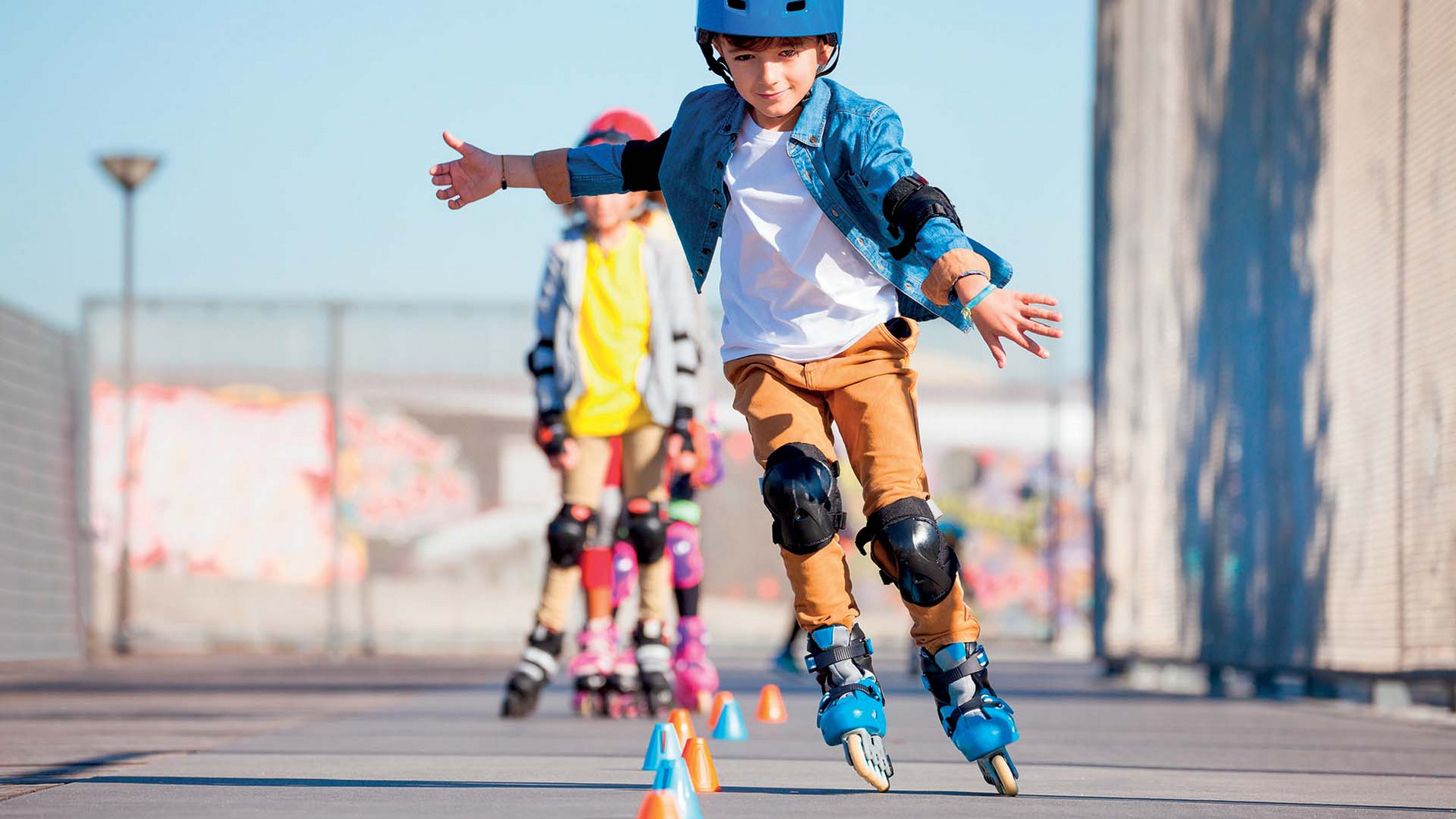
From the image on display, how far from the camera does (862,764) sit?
393 centimetres

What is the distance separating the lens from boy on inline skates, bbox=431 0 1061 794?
402 centimetres

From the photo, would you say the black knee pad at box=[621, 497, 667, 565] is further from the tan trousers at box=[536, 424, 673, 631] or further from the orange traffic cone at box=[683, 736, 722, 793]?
the orange traffic cone at box=[683, 736, 722, 793]

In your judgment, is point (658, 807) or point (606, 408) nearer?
point (658, 807)

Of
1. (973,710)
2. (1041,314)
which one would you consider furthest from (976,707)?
(1041,314)

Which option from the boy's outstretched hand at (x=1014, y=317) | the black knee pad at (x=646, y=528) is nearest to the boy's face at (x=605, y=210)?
the black knee pad at (x=646, y=528)

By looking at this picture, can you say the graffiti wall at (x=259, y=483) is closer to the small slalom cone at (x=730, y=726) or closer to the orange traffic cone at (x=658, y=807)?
the small slalom cone at (x=730, y=726)

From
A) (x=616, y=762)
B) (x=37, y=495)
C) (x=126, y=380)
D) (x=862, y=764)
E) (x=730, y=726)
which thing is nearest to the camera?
(x=862, y=764)

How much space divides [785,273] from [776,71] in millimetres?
417

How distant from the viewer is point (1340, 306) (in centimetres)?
812

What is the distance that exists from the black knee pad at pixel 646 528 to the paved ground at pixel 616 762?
0.66 m

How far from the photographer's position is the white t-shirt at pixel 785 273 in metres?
4.20

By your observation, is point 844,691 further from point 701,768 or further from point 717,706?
point 717,706

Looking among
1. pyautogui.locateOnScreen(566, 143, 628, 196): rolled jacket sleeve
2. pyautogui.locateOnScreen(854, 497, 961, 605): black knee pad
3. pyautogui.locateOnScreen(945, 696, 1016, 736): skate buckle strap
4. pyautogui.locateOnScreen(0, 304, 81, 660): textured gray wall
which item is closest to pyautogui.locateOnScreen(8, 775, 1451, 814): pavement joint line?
pyautogui.locateOnScreen(945, 696, 1016, 736): skate buckle strap

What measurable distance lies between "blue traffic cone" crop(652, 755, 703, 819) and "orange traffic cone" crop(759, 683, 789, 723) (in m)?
3.44
